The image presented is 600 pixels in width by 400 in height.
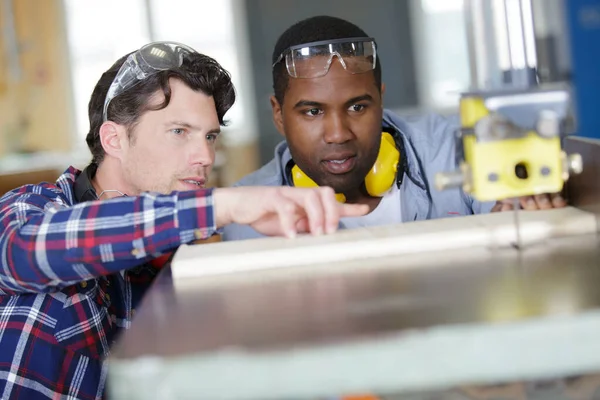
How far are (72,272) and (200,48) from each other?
19.0ft

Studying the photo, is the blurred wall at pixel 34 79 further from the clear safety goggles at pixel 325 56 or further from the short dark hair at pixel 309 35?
the clear safety goggles at pixel 325 56

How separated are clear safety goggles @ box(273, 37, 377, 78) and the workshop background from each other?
4124 mm

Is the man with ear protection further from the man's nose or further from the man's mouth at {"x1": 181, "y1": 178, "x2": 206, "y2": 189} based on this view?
the man's mouth at {"x1": 181, "y1": 178, "x2": 206, "y2": 189}

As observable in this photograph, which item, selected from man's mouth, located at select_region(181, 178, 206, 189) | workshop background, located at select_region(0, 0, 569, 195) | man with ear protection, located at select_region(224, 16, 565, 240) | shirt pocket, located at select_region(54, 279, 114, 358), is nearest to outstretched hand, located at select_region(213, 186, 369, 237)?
shirt pocket, located at select_region(54, 279, 114, 358)

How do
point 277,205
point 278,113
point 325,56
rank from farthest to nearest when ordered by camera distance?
point 278,113 → point 325,56 → point 277,205

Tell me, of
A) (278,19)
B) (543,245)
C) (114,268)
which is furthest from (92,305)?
(278,19)

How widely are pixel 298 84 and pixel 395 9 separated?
4.50m

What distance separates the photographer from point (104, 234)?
1189 millimetres

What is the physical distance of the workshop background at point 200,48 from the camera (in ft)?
21.3

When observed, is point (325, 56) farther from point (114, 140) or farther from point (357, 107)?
point (114, 140)

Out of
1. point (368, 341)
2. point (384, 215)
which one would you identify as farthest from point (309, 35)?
point (368, 341)

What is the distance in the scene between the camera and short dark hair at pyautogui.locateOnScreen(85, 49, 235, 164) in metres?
1.83

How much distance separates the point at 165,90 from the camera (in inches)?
72.1

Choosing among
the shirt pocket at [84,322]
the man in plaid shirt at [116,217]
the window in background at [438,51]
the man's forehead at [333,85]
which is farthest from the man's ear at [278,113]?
the window in background at [438,51]
